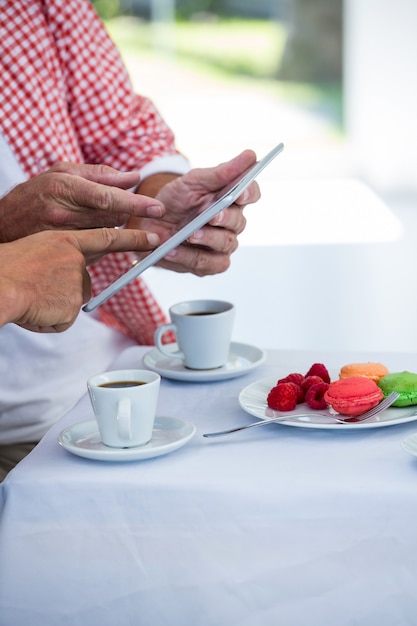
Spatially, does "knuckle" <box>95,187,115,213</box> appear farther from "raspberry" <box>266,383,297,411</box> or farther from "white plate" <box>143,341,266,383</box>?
"raspberry" <box>266,383,297,411</box>

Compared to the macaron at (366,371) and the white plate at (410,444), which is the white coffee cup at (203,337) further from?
the white plate at (410,444)

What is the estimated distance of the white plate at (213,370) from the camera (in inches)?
50.6

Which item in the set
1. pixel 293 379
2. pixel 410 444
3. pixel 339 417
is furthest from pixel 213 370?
pixel 410 444

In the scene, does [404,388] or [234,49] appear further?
[234,49]

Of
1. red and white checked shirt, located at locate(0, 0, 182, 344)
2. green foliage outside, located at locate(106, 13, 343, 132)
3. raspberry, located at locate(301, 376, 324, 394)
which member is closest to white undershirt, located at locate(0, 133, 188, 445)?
red and white checked shirt, located at locate(0, 0, 182, 344)

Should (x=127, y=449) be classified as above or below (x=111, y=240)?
below

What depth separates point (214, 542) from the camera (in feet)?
3.08

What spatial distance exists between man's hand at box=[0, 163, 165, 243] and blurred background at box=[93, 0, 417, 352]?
221 cm

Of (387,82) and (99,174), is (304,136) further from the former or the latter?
(99,174)

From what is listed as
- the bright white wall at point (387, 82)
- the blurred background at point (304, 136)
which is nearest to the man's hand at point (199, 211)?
the blurred background at point (304, 136)

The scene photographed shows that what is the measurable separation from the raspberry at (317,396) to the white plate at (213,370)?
0.65 feet

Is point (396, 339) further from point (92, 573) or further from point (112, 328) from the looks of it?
point (92, 573)

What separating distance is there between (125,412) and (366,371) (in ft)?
1.10

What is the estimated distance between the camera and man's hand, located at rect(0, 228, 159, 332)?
1.05 meters
